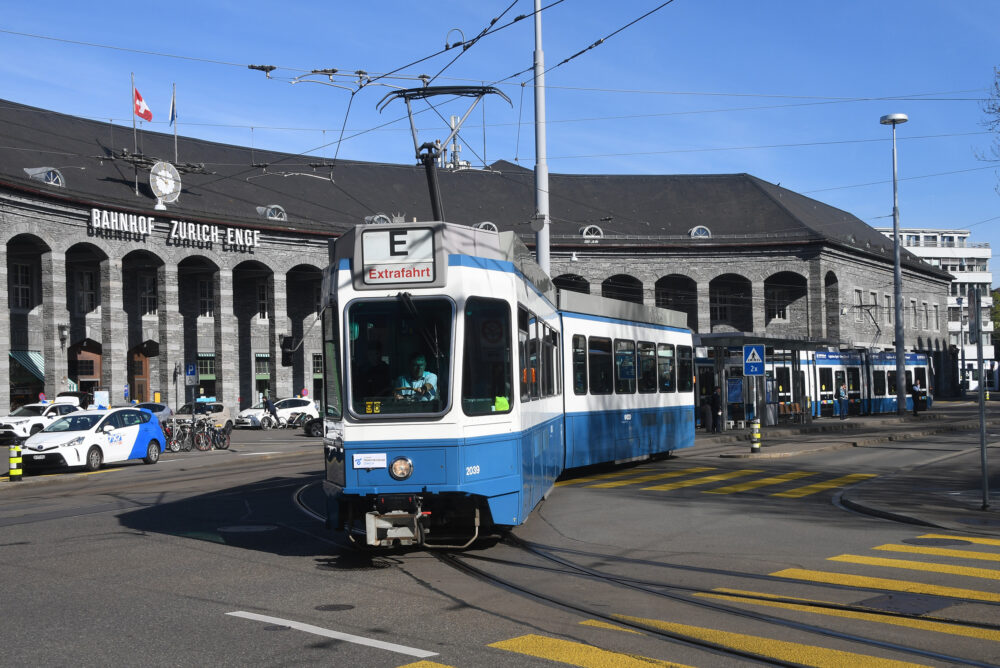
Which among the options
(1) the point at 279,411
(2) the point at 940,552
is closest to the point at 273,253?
(1) the point at 279,411

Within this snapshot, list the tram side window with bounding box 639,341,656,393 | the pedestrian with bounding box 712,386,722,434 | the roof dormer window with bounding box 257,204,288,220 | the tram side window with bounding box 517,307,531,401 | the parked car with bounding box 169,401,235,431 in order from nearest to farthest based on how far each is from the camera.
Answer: the tram side window with bounding box 517,307,531,401, the tram side window with bounding box 639,341,656,393, the parked car with bounding box 169,401,235,431, the pedestrian with bounding box 712,386,722,434, the roof dormer window with bounding box 257,204,288,220

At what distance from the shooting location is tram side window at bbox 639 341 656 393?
67.8 ft

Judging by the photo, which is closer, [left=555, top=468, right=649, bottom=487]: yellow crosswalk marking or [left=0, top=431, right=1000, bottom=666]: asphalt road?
[left=0, top=431, right=1000, bottom=666]: asphalt road

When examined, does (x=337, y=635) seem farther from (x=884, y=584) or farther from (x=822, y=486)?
(x=822, y=486)

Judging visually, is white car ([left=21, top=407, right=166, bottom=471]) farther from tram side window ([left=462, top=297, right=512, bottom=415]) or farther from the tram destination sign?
tram side window ([left=462, top=297, right=512, bottom=415])

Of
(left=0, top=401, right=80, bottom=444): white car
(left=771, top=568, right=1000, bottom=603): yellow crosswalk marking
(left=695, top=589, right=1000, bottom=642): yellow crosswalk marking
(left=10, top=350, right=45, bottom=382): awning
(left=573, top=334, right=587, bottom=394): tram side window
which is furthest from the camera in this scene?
(left=10, top=350, right=45, bottom=382): awning

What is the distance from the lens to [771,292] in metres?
66.9

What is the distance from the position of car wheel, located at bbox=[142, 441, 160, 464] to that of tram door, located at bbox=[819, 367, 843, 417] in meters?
29.6

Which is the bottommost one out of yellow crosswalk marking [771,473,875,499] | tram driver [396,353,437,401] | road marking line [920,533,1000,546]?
yellow crosswalk marking [771,473,875,499]

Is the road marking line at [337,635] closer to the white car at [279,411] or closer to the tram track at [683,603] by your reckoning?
the tram track at [683,603]

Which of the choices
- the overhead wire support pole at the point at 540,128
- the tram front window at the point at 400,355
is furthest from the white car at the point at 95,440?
the tram front window at the point at 400,355

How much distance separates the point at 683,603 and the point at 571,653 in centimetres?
186

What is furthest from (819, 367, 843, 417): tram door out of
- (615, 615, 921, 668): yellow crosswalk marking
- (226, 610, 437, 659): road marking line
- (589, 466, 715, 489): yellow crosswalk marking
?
(226, 610, 437, 659): road marking line

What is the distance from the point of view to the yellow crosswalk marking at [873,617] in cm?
688
